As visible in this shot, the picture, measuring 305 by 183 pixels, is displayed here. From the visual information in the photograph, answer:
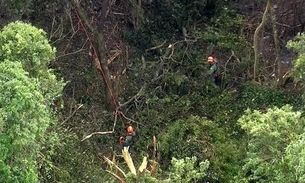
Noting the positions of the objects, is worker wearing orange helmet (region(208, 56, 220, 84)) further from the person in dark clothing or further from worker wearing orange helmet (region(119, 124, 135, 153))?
worker wearing orange helmet (region(119, 124, 135, 153))

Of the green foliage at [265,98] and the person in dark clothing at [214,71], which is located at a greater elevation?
the person in dark clothing at [214,71]

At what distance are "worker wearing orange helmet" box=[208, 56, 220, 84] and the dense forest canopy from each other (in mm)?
82

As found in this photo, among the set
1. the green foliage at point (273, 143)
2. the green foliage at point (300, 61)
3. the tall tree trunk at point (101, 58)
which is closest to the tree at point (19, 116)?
the tall tree trunk at point (101, 58)

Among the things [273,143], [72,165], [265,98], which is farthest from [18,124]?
[265,98]

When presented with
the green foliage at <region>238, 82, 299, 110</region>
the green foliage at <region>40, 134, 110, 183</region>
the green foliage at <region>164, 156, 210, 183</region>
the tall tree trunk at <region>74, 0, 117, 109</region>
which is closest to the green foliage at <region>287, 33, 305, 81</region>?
the green foliage at <region>238, 82, 299, 110</region>

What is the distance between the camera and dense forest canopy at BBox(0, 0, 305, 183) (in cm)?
1007

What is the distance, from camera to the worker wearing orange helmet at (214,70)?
14781 millimetres

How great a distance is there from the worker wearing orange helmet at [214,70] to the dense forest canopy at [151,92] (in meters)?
0.08

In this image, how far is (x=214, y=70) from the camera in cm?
1481

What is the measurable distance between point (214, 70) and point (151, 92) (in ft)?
5.80

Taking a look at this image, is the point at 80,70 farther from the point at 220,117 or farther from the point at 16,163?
the point at 16,163

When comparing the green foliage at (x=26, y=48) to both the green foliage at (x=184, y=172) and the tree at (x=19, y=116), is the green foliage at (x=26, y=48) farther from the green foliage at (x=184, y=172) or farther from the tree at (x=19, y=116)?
the green foliage at (x=184, y=172)

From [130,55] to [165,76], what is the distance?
1.41 meters

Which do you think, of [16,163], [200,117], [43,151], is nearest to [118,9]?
[200,117]
